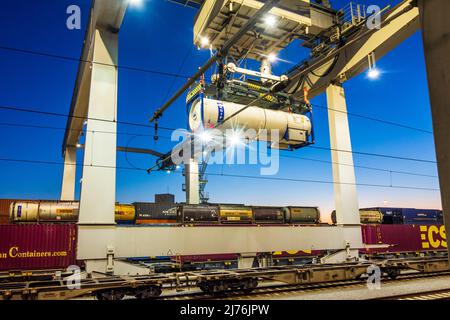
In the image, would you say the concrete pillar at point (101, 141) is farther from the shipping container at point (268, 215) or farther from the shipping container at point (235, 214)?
the shipping container at point (268, 215)

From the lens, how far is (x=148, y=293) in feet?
34.4

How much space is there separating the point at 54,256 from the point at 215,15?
43.6ft

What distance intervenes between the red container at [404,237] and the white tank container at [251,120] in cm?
977

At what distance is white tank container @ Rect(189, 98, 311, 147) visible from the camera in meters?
13.9

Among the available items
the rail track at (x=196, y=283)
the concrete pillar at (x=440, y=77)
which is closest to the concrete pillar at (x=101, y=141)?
the rail track at (x=196, y=283)

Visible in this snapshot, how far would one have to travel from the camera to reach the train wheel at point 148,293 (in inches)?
409

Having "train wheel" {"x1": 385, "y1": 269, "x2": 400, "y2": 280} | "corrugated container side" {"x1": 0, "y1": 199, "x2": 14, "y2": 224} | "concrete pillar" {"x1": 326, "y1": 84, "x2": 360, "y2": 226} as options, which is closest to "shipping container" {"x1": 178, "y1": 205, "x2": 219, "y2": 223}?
"concrete pillar" {"x1": 326, "y1": 84, "x2": 360, "y2": 226}

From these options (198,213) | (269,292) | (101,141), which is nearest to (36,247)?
(101,141)

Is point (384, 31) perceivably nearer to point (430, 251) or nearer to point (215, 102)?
point (215, 102)

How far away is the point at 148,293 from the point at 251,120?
27.7 feet

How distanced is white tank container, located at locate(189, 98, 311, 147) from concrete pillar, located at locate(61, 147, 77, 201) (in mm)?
17363
